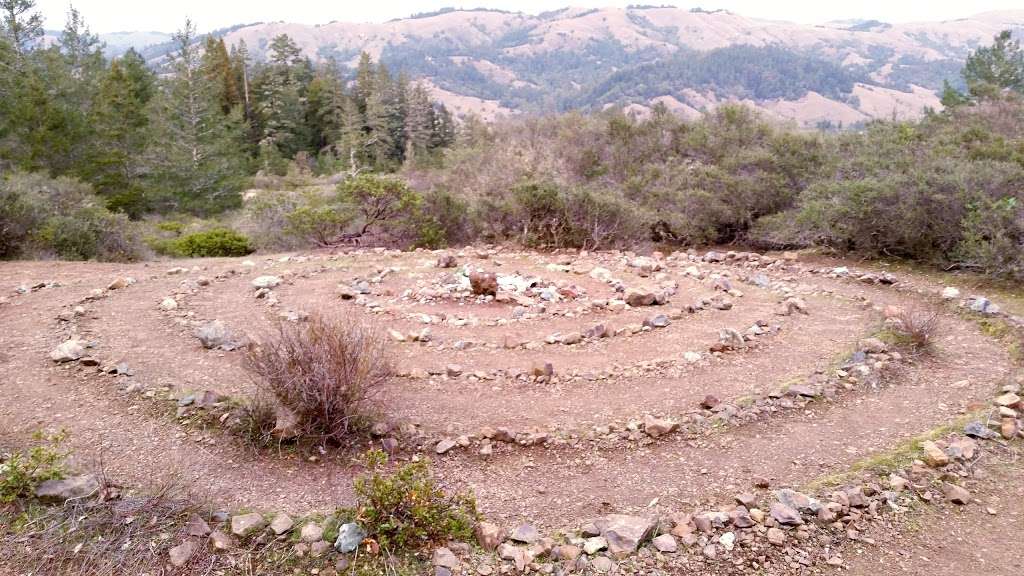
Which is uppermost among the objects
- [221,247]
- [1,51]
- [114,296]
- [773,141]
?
[1,51]

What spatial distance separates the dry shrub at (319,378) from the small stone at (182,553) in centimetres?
137

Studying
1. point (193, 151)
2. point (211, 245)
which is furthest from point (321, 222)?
point (193, 151)

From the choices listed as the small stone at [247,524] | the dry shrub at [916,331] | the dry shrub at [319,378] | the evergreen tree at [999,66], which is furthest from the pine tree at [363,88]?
the small stone at [247,524]

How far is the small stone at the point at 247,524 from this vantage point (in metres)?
3.82

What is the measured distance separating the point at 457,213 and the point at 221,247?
6.44 metres

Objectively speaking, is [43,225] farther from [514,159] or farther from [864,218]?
[864,218]

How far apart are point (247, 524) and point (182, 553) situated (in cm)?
38

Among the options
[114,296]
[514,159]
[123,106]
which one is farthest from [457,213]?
[123,106]

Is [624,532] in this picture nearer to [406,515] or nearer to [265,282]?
[406,515]

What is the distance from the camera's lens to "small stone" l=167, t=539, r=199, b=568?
3.57 m

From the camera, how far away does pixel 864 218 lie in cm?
1221

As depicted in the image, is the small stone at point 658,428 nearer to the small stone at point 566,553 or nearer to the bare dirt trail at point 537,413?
the bare dirt trail at point 537,413

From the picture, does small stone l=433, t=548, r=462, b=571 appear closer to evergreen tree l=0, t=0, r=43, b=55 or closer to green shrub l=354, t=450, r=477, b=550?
green shrub l=354, t=450, r=477, b=550

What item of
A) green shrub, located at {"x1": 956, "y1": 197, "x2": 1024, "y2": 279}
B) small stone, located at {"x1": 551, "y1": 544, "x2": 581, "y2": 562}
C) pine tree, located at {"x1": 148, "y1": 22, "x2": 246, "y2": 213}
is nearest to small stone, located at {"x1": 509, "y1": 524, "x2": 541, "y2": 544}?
small stone, located at {"x1": 551, "y1": 544, "x2": 581, "y2": 562}
